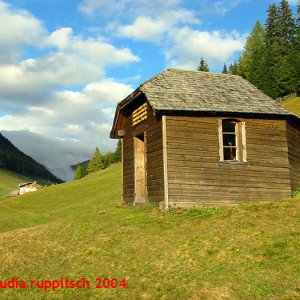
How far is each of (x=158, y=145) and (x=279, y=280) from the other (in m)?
11.3

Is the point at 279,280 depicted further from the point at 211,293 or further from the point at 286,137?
the point at 286,137

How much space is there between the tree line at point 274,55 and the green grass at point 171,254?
6997 centimetres

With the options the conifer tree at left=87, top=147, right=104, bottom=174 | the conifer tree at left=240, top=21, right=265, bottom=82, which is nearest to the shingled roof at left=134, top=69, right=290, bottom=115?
the conifer tree at left=240, top=21, right=265, bottom=82

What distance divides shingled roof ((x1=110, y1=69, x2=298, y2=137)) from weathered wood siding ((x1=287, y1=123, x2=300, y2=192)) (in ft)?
4.34

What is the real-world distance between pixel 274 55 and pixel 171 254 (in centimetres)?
8874

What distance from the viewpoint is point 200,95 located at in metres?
21.6

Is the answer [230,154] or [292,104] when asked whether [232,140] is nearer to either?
[230,154]

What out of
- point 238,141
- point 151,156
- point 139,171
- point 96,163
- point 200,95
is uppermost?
point 96,163

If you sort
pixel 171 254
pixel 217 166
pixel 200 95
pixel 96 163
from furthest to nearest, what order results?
pixel 96 163 < pixel 200 95 < pixel 217 166 < pixel 171 254

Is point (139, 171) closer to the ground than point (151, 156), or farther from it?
closer to the ground

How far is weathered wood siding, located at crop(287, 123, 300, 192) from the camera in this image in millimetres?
22344

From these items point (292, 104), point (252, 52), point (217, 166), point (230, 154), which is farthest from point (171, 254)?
point (252, 52)

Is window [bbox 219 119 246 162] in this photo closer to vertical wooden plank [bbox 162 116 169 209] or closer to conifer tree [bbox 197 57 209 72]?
vertical wooden plank [bbox 162 116 169 209]

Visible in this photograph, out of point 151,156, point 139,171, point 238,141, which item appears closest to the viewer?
point 238,141
